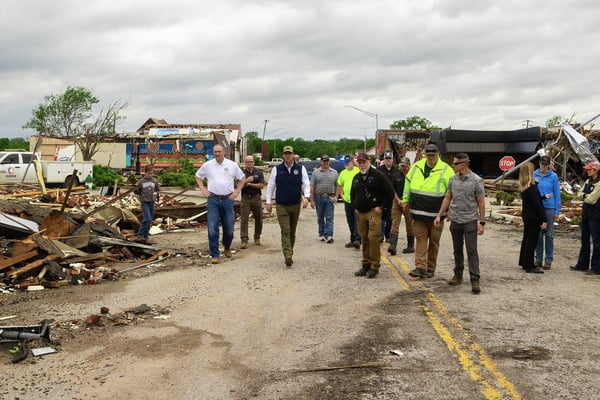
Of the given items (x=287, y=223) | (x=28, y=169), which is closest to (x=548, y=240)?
(x=287, y=223)

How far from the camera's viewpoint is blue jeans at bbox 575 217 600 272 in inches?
385

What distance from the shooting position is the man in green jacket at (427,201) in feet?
29.3

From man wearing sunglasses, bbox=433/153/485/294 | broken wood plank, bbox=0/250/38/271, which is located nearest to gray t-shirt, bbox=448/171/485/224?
man wearing sunglasses, bbox=433/153/485/294

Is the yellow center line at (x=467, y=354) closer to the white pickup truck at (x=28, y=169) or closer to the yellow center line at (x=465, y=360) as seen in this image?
the yellow center line at (x=465, y=360)

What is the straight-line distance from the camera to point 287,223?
10.6 metres

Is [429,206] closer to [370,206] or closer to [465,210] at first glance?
[465,210]

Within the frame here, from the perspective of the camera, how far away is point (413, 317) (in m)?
6.73

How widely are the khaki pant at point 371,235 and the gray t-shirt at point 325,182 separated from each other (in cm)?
438

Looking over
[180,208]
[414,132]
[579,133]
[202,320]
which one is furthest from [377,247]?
[414,132]

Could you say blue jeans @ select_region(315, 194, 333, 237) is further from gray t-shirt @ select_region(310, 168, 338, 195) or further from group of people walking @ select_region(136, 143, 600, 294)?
group of people walking @ select_region(136, 143, 600, 294)

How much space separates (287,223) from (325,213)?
3.43 m

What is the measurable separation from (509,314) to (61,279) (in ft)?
21.4

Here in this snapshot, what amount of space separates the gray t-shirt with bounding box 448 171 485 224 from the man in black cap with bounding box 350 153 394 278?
1.17 m

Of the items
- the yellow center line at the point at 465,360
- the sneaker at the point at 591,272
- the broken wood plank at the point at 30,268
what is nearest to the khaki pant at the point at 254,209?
the broken wood plank at the point at 30,268
